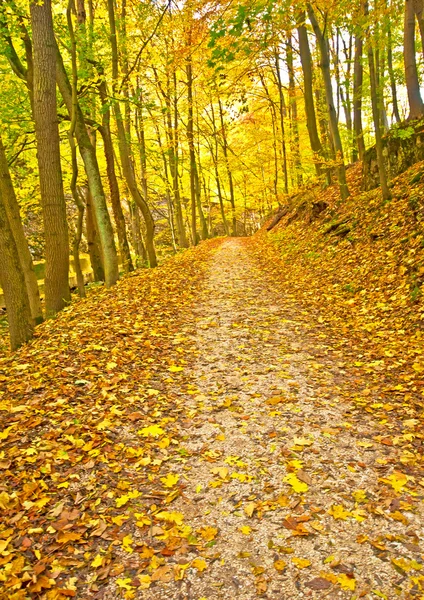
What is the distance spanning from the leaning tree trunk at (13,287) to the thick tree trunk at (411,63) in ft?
36.0

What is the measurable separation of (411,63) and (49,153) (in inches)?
403

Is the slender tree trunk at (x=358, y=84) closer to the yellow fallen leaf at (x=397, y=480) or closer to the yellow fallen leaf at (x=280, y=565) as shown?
the yellow fallen leaf at (x=397, y=480)

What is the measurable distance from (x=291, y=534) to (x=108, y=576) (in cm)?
129

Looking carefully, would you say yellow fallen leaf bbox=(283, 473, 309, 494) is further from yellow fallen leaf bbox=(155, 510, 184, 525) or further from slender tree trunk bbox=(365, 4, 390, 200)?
slender tree trunk bbox=(365, 4, 390, 200)

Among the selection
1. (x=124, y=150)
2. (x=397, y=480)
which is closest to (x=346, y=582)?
(x=397, y=480)

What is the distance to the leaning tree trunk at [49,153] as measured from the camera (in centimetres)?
730

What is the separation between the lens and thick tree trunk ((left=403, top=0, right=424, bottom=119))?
36.3 ft

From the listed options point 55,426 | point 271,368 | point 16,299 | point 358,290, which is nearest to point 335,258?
point 358,290

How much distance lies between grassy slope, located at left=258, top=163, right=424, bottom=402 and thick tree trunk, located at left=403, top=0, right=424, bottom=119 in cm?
232

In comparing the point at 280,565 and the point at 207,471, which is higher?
the point at 207,471

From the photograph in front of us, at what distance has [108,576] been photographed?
2.61m

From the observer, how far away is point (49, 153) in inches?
302

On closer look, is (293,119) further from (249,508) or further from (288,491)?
(249,508)

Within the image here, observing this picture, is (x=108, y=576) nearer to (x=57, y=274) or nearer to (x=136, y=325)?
(x=136, y=325)
